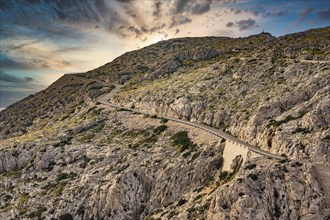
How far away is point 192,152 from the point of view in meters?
79.6

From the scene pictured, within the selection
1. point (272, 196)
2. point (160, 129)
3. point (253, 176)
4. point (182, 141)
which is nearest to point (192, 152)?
point (182, 141)

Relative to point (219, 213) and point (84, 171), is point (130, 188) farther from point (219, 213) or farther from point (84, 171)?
point (219, 213)

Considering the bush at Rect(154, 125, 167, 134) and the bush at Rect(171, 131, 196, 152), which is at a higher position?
the bush at Rect(154, 125, 167, 134)

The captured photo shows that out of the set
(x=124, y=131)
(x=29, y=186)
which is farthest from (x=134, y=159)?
(x=29, y=186)

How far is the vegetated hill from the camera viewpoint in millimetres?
57594

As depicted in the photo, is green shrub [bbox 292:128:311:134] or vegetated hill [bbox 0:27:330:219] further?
green shrub [bbox 292:128:311:134]

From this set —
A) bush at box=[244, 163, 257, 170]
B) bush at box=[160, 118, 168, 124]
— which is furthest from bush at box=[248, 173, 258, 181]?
bush at box=[160, 118, 168, 124]

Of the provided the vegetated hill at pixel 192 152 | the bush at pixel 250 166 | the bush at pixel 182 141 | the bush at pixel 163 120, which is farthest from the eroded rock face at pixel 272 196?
the bush at pixel 163 120

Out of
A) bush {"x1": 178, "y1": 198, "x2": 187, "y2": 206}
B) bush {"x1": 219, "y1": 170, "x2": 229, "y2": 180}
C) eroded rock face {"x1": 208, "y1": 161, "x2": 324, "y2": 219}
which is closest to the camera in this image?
eroded rock face {"x1": 208, "y1": 161, "x2": 324, "y2": 219}

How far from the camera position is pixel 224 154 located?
242 feet

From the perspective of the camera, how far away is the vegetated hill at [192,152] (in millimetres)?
57594

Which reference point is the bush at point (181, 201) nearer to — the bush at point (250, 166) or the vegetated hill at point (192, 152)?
the vegetated hill at point (192, 152)

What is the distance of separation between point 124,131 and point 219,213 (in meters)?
53.6

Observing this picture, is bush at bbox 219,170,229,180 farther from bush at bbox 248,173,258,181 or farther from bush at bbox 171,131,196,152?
bush at bbox 171,131,196,152
